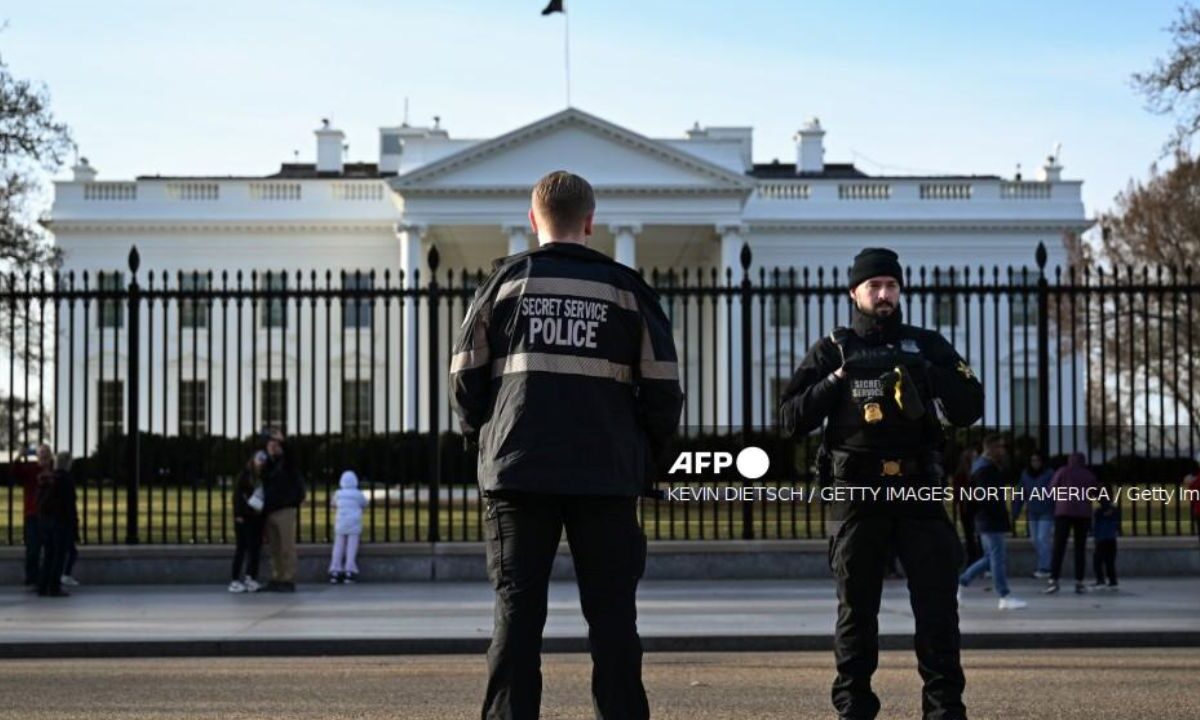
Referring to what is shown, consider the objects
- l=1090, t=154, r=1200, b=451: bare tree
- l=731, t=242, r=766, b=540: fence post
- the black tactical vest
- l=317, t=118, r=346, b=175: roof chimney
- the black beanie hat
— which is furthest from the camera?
l=317, t=118, r=346, b=175: roof chimney

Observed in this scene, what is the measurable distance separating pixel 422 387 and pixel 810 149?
1038 inches

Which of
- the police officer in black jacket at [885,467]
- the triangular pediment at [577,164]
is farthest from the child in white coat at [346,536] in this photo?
the triangular pediment at [577,164]

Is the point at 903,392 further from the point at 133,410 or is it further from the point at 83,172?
the point at 83,172

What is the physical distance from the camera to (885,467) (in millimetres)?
6328

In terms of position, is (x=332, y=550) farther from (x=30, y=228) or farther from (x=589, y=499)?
(x=30, y=228)

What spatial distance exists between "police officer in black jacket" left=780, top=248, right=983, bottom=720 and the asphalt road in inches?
65.3

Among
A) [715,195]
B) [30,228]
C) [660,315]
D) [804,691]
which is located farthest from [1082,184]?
[660,315]

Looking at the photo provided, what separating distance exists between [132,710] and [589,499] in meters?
4.28

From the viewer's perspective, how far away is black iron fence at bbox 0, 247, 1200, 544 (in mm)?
17219

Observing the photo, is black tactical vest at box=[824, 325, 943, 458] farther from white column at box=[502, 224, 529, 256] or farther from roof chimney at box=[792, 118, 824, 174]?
roof chimney at box=[792, 118, 824, 174]

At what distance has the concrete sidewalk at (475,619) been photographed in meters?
11.9

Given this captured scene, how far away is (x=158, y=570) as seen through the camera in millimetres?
17266

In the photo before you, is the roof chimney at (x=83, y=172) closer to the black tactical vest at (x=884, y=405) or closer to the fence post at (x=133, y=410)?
the fence post at (x=133, y=410)

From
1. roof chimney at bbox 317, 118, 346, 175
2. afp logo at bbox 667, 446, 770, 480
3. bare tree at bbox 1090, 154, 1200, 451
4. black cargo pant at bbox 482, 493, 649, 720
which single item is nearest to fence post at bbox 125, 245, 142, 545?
afp logo at bbox 667, 446, 770, 480
